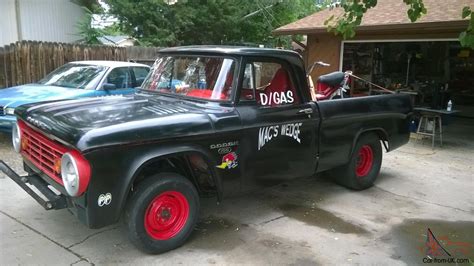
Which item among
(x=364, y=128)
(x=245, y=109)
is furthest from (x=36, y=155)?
(x=364, y=128)

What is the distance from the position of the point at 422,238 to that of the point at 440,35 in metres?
7.32

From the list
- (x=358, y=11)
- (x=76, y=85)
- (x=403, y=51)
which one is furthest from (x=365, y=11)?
(x=403, y=51)

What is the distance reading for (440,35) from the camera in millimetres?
10375

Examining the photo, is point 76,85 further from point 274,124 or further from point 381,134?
point 381,134

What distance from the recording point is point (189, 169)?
418 centimetres

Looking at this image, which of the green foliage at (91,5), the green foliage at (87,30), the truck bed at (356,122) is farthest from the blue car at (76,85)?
the green foliage at (91,5)

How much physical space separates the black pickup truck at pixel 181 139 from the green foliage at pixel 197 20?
13.2 meters

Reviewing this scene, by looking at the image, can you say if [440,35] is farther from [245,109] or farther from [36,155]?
[36,155]

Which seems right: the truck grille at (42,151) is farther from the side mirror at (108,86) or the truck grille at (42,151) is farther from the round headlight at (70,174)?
the side mirror at (108,86)

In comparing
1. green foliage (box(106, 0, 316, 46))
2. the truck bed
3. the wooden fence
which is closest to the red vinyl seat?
the truck bed

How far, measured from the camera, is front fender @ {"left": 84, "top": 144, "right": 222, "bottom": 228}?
337 centimetres

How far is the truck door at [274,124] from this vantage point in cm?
443

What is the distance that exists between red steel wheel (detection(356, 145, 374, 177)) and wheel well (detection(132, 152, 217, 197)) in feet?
8.78

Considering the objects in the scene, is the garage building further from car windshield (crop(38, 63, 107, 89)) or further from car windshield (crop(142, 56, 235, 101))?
car windshield (crop(142, 56, 235, 101))
